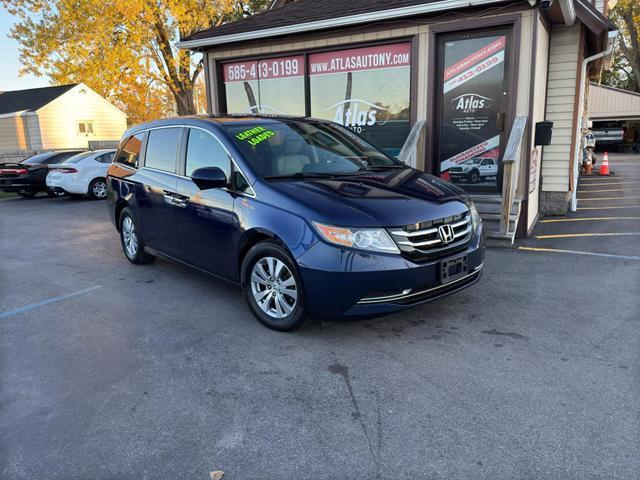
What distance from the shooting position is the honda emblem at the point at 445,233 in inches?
145

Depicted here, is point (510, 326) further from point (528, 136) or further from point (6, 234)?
point (6, 234)

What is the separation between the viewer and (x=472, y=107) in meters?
7.32

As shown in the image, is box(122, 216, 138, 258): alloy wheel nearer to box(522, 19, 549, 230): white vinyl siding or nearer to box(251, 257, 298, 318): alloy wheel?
box(251, 257, 298, 318): alloy wheel

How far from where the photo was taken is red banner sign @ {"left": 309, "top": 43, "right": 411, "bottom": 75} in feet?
25.5

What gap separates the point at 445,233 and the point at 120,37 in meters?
20.6

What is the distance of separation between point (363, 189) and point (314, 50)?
546 centimetres

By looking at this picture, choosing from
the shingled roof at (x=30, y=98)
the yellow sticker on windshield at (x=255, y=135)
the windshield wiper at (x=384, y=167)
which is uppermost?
the shingled roof at (x=30, y=98)

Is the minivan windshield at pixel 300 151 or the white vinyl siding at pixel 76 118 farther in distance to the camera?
the white vinyl siding at pixel 76 118

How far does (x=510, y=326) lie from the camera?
396 centimetres

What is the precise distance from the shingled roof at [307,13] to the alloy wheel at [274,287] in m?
5.15

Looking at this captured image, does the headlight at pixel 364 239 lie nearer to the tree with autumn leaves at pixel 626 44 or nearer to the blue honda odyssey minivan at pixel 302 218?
the blue honda odyssey minivan at pixel 302 218

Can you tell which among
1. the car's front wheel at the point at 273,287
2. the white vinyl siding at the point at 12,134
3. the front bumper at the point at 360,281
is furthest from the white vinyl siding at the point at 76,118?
the front bumper at the point at 360,281

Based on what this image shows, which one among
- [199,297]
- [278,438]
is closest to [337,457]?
[278,438]

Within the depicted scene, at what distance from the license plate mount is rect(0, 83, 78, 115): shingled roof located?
86.4 ft
